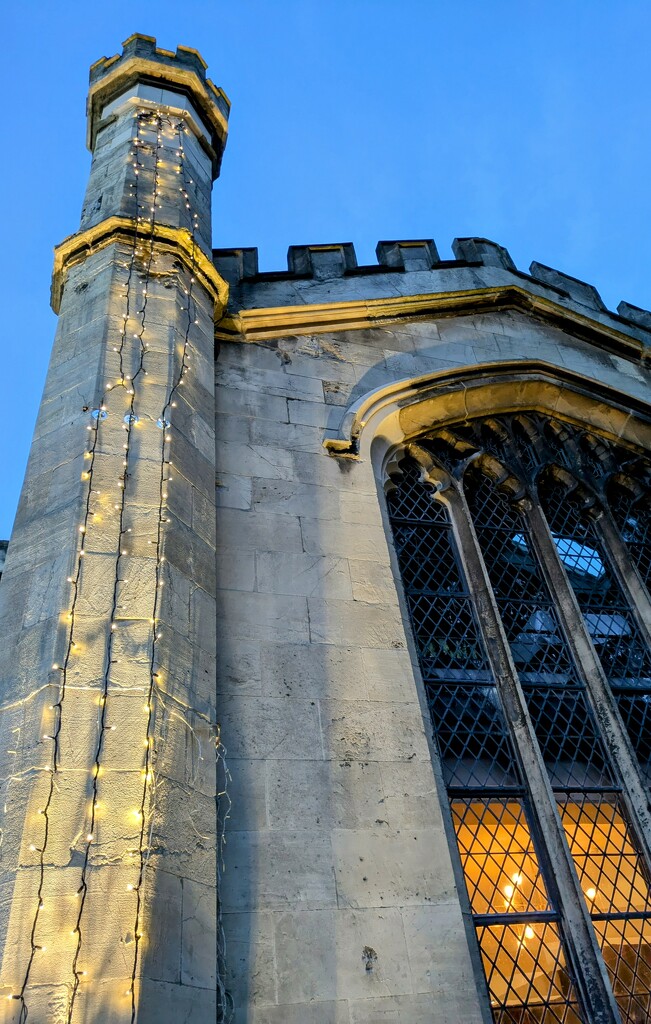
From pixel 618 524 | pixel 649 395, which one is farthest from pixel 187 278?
pixel 649 395

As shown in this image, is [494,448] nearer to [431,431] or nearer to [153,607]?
[431,431]

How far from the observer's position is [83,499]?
16.0 feet

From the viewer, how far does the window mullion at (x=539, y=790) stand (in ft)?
16.3

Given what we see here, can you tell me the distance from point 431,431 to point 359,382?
99cm

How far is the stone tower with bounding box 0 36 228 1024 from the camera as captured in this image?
3.44m

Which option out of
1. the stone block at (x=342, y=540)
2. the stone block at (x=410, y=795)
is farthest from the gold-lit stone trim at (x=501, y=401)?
the stone block at (x=410, y=795)

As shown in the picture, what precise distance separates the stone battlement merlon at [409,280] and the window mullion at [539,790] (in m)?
2.77

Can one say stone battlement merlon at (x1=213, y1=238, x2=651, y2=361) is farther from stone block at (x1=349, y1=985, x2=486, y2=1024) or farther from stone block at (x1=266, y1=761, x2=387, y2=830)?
stone block at (x1=349, y1=985, x2=486, y2=1024)

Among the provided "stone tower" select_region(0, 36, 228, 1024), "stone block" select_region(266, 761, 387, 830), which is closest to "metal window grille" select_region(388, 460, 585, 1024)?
"stone block" select_region(266, 761, 387, 830)

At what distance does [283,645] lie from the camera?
5.32 metres

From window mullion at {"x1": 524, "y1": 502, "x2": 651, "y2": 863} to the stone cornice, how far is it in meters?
2.45

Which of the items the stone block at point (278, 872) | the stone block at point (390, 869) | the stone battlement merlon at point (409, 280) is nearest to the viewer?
the stone block at point (278, 872)

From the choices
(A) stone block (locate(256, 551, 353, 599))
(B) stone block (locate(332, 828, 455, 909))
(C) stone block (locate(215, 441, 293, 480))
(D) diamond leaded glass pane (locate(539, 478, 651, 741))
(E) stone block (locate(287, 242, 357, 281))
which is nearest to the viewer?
(B) stone block (locate(332, 828, 455, 909))

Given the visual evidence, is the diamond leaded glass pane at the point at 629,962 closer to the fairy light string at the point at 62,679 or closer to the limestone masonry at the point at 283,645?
the limestone masonry at the point at 283,645
